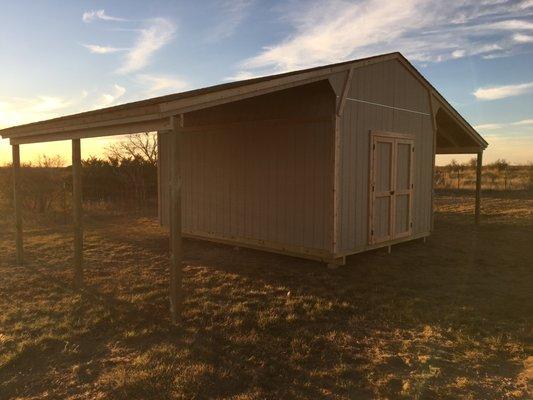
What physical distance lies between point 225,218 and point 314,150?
8.46 ft

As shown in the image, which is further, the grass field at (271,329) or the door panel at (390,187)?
the door panel at (390,187)

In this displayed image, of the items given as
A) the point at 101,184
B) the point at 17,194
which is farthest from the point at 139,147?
the point at 17,194

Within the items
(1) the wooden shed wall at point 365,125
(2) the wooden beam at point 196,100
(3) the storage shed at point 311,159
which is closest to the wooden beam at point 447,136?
(3) the storage shed at point 311,159

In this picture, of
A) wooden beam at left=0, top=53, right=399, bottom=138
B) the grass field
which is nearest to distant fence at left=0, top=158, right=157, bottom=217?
the grass field

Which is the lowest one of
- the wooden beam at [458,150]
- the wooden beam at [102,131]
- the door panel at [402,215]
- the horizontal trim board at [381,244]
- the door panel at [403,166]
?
the horizontal trim board at [381,244]

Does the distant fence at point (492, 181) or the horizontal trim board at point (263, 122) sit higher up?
the horizontal trim board at point (263, 122)

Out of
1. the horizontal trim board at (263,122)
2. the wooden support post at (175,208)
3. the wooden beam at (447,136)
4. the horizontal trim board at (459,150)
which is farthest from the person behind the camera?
the horizontal trim board at (459,150)

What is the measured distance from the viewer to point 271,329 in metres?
4.52

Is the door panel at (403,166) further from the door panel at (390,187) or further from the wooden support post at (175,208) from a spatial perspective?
the wooden support post at (175,208)

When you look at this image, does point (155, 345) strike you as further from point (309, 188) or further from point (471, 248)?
point (471, 248)

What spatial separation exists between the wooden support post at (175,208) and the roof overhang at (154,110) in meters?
0.12

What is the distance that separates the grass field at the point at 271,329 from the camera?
11.3 ft

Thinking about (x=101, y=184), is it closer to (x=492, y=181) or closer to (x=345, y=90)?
(x=345, y=90)

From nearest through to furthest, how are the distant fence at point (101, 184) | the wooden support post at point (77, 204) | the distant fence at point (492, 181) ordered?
the wooden support post at point (77, 204) < the distant fence at point (101, 184) < the distant fence at point (492, 181)
